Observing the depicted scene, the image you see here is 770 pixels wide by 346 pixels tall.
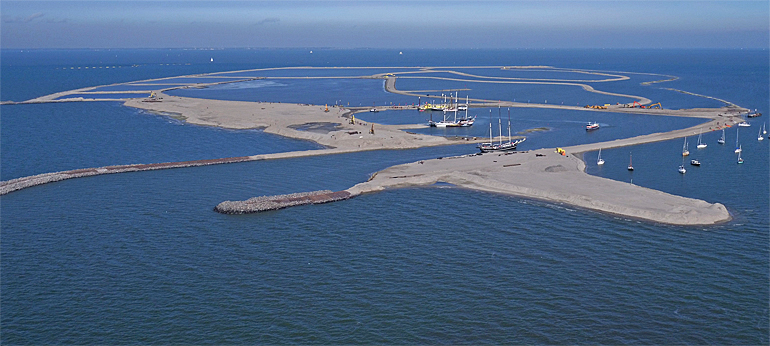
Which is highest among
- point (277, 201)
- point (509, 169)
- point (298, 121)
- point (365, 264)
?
point (298, 121)

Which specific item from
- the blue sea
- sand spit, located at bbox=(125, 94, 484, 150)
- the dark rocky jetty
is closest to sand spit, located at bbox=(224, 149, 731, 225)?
the dark rocky jetty

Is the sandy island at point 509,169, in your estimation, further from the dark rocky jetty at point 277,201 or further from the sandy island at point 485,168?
the dark rocky jetty at point 277,201

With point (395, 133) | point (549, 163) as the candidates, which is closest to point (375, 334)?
point (549, 163)

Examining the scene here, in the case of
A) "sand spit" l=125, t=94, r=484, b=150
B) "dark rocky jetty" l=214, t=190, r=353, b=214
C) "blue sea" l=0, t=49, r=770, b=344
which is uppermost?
"sand spit" l=125, t=94, r=484, b=150

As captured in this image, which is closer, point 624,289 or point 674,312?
point 674,312

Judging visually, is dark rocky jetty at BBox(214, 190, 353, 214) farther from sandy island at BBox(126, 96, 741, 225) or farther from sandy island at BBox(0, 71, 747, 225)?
sandy island at BBox(126, 96, 741, 225)

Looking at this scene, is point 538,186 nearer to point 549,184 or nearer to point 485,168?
point 549,184

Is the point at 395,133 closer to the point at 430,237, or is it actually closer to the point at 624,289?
the point at 430,237

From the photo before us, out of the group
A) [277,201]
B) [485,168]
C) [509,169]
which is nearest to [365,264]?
[277,201]

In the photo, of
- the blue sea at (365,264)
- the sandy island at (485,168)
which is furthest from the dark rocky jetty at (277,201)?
the blue sea at (365,264)
